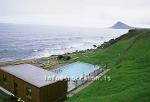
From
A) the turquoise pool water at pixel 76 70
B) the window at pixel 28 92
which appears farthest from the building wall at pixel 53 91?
the turquoise pool water at pixel 76 70

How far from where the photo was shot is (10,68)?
1667 inches

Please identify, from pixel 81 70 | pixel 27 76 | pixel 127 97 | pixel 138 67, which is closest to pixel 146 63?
pixel 138 67

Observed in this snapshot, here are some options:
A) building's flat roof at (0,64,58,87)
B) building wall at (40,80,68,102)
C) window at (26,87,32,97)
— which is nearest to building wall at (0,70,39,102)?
window at (26,87,32,97)

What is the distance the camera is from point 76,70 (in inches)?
2365

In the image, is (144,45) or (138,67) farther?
(144,45)

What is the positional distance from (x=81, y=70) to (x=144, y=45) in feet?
83.1

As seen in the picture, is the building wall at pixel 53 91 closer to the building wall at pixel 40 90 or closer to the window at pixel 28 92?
the building wall at pixel 40 90

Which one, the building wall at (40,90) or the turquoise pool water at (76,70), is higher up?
the building wall at (40,90)

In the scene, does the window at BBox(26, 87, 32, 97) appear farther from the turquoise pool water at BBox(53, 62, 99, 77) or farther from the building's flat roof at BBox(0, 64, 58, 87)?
the turquoise pool water at BBox(53, 62, 99, 77)

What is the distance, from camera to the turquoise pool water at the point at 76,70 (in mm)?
55781

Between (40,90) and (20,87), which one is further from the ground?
(40,90)

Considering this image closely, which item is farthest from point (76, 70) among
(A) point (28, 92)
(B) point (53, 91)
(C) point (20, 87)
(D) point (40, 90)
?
(D) point (40, 90)

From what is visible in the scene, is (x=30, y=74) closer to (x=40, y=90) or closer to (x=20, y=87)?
(x=20, y=87)

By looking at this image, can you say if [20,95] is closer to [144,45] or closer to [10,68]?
[10,68]
